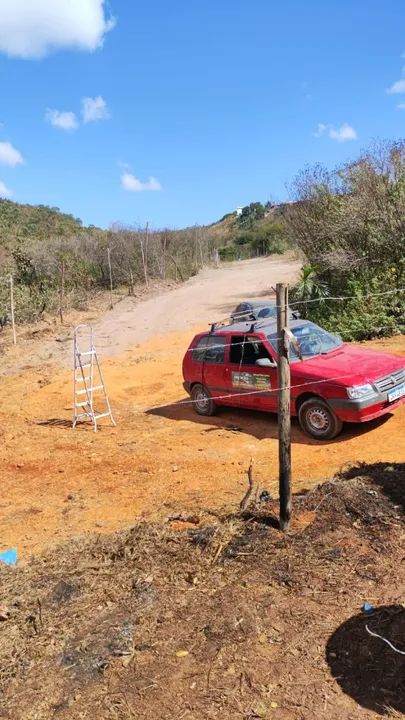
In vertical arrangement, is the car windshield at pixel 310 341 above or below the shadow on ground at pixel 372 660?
above

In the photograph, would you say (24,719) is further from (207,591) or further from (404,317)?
(404,317)

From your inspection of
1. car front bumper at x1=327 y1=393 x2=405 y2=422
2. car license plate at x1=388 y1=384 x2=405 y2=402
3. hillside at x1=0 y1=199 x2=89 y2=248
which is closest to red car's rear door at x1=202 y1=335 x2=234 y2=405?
car front bumper at x1=327 y1=393 x2=405 y2=422

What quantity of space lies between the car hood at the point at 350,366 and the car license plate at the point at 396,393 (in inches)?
11.0

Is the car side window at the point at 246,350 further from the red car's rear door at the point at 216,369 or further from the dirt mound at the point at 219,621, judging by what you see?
the dirt mound at the point at 219,621

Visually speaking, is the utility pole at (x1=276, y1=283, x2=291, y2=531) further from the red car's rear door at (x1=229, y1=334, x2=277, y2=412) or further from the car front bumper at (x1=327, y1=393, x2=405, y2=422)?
the red car's rear door at (x1=229, y1=334, x2=277, y2=412)

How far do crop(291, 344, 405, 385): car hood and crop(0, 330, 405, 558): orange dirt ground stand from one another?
0.84 meters

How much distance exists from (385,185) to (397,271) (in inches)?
115

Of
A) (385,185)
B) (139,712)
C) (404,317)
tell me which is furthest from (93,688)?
(385,185)

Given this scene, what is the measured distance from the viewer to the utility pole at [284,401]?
5086mm

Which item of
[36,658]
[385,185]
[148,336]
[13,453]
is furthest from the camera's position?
[148,336]

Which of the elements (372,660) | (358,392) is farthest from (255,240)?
(372,660)

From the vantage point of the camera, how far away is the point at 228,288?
2920 centimetres

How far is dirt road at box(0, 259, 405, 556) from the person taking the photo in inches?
273

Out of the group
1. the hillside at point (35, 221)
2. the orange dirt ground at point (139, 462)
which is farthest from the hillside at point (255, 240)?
the orange dirt ground at point (139, 462)
